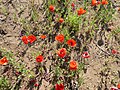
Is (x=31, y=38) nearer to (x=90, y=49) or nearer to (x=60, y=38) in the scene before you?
(x=60, y=38)

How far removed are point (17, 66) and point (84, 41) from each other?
1399 millimetres

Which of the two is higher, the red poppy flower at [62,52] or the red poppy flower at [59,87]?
the red poppy flower at [62,52]

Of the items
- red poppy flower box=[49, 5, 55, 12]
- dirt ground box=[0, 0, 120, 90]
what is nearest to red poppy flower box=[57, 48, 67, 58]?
dirt ground box=[0, 0, 120, 90]

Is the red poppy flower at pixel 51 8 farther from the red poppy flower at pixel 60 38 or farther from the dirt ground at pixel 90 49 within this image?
the red poppy flower at pixel 60 38

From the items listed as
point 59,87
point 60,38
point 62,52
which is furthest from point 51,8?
point 59,87

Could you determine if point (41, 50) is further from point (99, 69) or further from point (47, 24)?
point (99, 69)

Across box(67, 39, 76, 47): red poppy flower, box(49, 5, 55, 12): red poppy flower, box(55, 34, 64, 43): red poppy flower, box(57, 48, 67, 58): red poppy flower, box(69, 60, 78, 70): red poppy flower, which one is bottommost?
box(69, 60, 78, 70): red poppy flower

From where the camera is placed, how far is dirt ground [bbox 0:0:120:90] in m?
4.27

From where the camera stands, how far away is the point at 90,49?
4637 millimetres

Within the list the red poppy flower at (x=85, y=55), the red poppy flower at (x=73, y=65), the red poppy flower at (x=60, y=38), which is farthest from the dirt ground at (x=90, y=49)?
the red poppy flower at (x=60, y=38)

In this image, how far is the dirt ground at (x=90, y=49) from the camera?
4270 millimetres

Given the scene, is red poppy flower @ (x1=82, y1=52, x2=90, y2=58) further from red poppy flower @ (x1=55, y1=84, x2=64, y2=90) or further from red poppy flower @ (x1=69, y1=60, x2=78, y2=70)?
red poppy flower @ (x1=55, y1=84, x2=64, y2=90)

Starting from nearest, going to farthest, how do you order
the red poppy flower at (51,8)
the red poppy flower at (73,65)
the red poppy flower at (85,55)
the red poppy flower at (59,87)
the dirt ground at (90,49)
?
the red poppy flower at (59,87) → the red poppy flower at (73,65) → the dirt ground at (90,49) → the red poppy flower at (85,55) → the red poppy flower at (51,8)

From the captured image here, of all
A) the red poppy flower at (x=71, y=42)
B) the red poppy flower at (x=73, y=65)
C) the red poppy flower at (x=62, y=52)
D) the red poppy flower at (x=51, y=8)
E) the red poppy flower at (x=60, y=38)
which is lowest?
the red poppy flower at (x=73, y=65)
